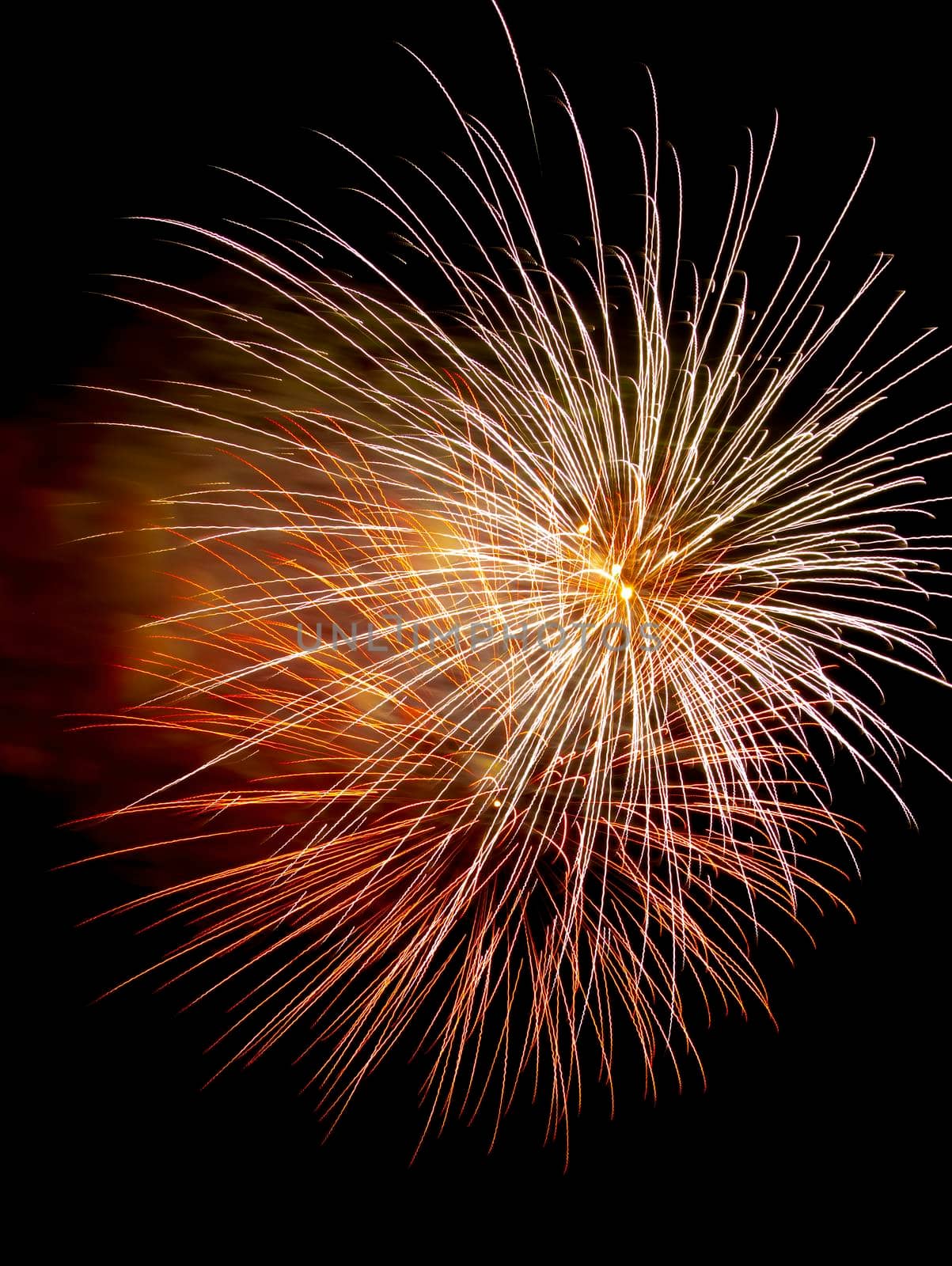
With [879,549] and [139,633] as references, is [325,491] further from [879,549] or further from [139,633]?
[879,549]

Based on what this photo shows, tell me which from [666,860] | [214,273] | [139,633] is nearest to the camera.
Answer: [139,633]

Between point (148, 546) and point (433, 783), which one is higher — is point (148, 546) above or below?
above

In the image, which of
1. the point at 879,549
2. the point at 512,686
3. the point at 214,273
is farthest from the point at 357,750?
the point at 879,549

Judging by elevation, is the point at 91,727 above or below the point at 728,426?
below

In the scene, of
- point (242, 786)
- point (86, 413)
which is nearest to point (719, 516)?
point (242, 786)

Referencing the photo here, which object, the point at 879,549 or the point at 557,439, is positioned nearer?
the point at 557,439

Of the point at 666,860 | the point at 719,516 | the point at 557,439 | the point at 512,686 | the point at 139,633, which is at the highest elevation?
the point at 557,439

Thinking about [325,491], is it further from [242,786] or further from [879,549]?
[879,549]

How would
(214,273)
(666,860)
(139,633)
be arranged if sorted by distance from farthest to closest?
(666,860) → (214,273) → (139,633)

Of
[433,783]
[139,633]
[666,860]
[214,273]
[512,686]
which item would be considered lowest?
[666,860]
